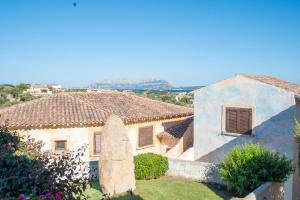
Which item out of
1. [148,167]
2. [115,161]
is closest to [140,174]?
[148,167]

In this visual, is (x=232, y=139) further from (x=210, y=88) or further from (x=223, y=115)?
(x=210, y=88)

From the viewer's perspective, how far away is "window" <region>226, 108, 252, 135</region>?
1638cm

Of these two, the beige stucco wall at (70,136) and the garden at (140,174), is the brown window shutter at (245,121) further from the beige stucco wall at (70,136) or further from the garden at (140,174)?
the beige stucco wall at (70,136)

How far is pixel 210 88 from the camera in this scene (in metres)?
17.7

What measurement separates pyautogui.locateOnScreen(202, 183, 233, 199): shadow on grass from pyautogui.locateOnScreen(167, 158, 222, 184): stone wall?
0.66 feet

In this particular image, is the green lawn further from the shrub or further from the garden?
the shrub

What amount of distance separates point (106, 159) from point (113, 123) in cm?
144

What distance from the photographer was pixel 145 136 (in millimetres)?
23875

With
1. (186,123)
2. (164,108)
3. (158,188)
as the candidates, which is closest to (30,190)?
(158,188)

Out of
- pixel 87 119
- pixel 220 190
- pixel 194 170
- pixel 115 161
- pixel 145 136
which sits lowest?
pixel 220 190

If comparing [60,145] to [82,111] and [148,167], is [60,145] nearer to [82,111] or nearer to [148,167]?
[82,111]

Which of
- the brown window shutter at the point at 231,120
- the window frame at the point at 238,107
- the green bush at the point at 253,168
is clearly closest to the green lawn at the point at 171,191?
the green bush at the point at 253,168

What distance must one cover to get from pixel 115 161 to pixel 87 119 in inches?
305

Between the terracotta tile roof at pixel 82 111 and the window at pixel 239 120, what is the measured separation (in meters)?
7.32
